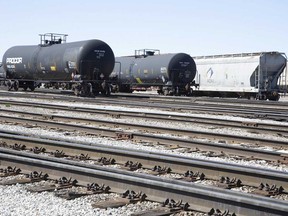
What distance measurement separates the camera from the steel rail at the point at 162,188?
14.7 ft

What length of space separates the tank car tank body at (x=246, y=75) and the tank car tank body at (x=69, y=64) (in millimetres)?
8696

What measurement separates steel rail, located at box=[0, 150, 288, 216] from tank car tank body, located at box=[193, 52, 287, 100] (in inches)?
999

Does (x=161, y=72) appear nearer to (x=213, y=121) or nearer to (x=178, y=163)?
(x=213, y=121)

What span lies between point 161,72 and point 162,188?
89.9 ft

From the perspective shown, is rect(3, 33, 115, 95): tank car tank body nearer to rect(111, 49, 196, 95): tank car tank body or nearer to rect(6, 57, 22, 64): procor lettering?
rect(6, 57, 22, 64): procor lettering

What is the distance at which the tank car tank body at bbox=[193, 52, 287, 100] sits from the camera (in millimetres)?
30594

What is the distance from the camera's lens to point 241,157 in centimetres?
841

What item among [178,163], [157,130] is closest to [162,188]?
[178,163]

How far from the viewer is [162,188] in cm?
527

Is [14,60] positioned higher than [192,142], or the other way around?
[14,60]

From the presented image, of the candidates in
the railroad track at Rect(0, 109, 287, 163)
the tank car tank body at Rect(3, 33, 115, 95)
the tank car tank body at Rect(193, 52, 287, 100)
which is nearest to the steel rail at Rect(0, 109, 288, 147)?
the railroad track at Rect(0, 109, 287, 163)

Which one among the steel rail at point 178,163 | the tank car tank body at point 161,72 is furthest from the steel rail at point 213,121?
the tank car tank body at point 161,72

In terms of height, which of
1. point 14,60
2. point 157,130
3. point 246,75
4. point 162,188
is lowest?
point 157,130

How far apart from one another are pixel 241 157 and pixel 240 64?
2420cm
